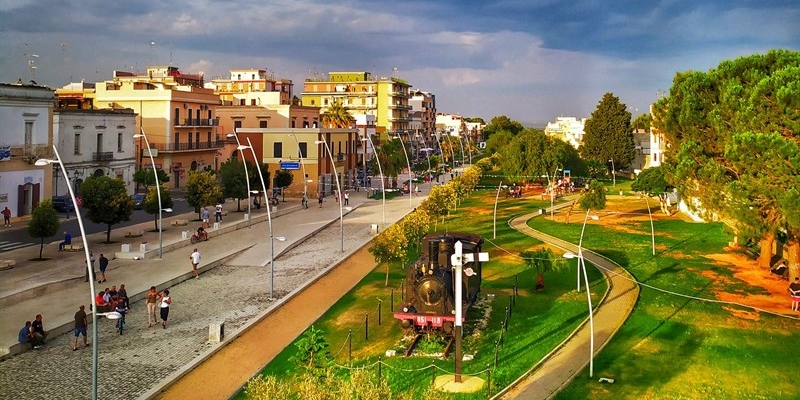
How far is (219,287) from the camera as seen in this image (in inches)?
1284

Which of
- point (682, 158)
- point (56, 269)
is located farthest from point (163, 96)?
point (682, 158)

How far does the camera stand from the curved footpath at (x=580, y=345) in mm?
19823

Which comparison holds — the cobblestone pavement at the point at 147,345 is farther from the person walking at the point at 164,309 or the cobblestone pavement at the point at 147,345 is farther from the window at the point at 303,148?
the window at the point at 303,148

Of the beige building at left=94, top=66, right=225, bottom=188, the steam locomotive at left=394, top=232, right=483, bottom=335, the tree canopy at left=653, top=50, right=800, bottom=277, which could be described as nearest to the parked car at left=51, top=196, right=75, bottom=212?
the beige building at left=94, top=66, right=225, bottom=188

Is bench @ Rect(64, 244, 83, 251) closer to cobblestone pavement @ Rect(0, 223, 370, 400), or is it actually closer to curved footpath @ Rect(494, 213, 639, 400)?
cobblestone pavement @ Rect(0, 223, 370, 400)

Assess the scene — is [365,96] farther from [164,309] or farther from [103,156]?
[164,309]

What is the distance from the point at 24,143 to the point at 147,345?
29994 millimetres

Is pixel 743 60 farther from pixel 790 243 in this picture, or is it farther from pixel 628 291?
pixel 628 291

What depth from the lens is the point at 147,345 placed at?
23.8 m

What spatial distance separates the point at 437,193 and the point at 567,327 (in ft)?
81.0

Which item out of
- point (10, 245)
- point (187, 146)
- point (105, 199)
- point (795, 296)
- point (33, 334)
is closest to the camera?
point (33, 334)

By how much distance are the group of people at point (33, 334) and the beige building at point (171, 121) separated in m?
48.2

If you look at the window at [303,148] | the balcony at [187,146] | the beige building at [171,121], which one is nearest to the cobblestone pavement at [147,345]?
the window at [303,148]

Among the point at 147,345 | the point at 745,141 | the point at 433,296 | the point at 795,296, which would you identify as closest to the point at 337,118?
the point at 745,141
